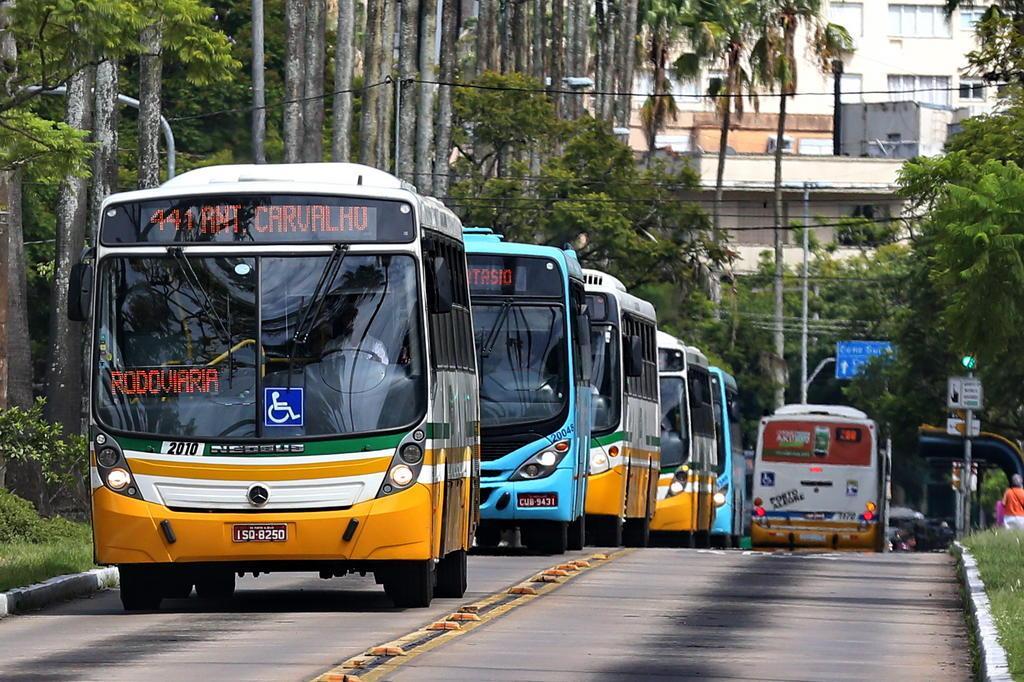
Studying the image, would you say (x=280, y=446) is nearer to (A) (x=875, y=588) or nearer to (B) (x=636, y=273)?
(A) (x=875, y=588)

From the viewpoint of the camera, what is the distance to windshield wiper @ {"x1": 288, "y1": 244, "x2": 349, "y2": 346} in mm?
16641

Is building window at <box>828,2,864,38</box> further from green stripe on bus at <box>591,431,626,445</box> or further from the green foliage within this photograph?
the green foliage

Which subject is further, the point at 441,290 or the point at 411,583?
the point at 411,583

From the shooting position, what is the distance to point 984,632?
1478cm

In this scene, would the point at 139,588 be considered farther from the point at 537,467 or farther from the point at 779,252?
the point at 779,252

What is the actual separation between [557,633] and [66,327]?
23.8m

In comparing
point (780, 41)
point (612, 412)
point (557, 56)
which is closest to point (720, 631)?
point (612, 412)

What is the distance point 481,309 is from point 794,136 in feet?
331

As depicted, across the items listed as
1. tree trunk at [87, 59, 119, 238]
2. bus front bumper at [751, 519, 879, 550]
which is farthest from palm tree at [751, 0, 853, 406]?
tree trunk at [87, 59, 119, 238]

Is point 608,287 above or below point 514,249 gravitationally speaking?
below

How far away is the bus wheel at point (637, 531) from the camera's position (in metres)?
33.0

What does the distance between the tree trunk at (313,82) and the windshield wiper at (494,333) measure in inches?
793

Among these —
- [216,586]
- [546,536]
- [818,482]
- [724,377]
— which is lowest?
[818,482]

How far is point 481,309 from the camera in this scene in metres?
25.5
